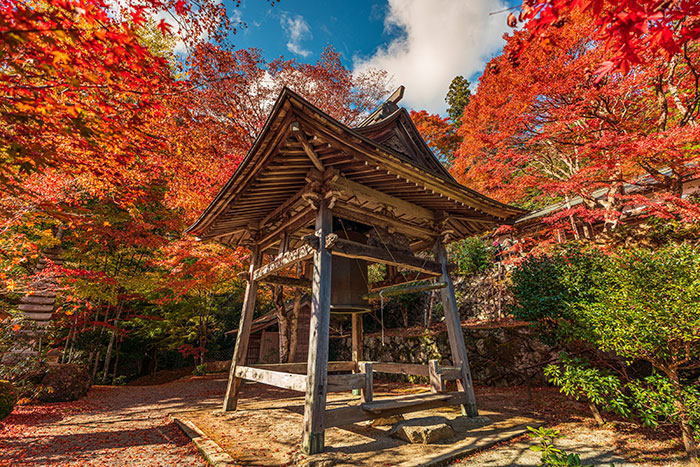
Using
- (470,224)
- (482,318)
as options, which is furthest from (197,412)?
(482,318)

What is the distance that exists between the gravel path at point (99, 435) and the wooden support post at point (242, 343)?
1050 mm

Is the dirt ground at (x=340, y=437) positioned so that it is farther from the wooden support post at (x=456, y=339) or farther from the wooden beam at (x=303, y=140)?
the wooden beam at (x=303, y=140)

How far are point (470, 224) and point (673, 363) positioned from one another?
3.96 meters

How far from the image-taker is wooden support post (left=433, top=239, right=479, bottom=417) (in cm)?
539

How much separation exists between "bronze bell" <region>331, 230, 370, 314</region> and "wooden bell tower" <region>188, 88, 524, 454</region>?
0.03 metres

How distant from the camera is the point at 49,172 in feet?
29.7

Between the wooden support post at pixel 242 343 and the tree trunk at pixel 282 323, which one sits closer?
the wooden support post at pixel 242 343

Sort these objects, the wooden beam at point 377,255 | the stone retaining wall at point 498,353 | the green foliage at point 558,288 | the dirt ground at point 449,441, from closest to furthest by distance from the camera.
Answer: the dirt ground at point 449,441
the wooden beam at point 377,255
the green foliage at point 558,288
the stone retaining wall at point 498,353

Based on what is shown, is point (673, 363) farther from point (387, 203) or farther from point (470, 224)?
point (387, 203)

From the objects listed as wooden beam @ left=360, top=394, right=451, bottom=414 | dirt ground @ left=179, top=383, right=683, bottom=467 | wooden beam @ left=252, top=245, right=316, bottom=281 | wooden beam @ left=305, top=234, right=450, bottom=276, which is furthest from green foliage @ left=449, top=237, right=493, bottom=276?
wooden beam @ left=252, top=245, right=316, bottom=281

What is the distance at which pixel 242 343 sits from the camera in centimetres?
645

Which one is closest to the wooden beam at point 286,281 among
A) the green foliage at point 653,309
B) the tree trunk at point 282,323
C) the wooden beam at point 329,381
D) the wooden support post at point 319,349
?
the tree trunk at point 282,323

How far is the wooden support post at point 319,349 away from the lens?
3.75m

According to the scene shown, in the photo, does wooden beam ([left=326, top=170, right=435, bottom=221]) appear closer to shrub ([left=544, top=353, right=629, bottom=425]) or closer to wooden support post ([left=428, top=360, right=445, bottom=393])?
wooden support post ([left=428, top=360, right=445, bottom=393])
